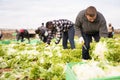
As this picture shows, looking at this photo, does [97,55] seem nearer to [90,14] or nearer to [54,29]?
[90,14]

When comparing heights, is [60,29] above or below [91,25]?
below

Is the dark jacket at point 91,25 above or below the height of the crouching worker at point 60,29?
above

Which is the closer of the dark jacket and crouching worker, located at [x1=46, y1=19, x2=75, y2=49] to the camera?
the dark jacket

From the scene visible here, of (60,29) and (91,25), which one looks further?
(60,29)

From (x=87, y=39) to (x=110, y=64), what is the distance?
3.31m

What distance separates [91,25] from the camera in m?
7.12

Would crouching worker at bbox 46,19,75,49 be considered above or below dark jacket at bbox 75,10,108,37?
below

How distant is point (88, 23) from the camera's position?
711 cm

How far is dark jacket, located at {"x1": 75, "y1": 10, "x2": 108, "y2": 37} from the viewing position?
6598 millimetres

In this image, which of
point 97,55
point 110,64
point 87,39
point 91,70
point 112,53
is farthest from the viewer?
point 87,39

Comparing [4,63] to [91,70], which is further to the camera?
[4,63]

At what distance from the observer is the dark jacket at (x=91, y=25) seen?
660 centimetres

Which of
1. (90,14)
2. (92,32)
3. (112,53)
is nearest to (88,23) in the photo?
(92,32)

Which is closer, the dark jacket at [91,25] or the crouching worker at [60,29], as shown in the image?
the dark jacket at [91,25]
